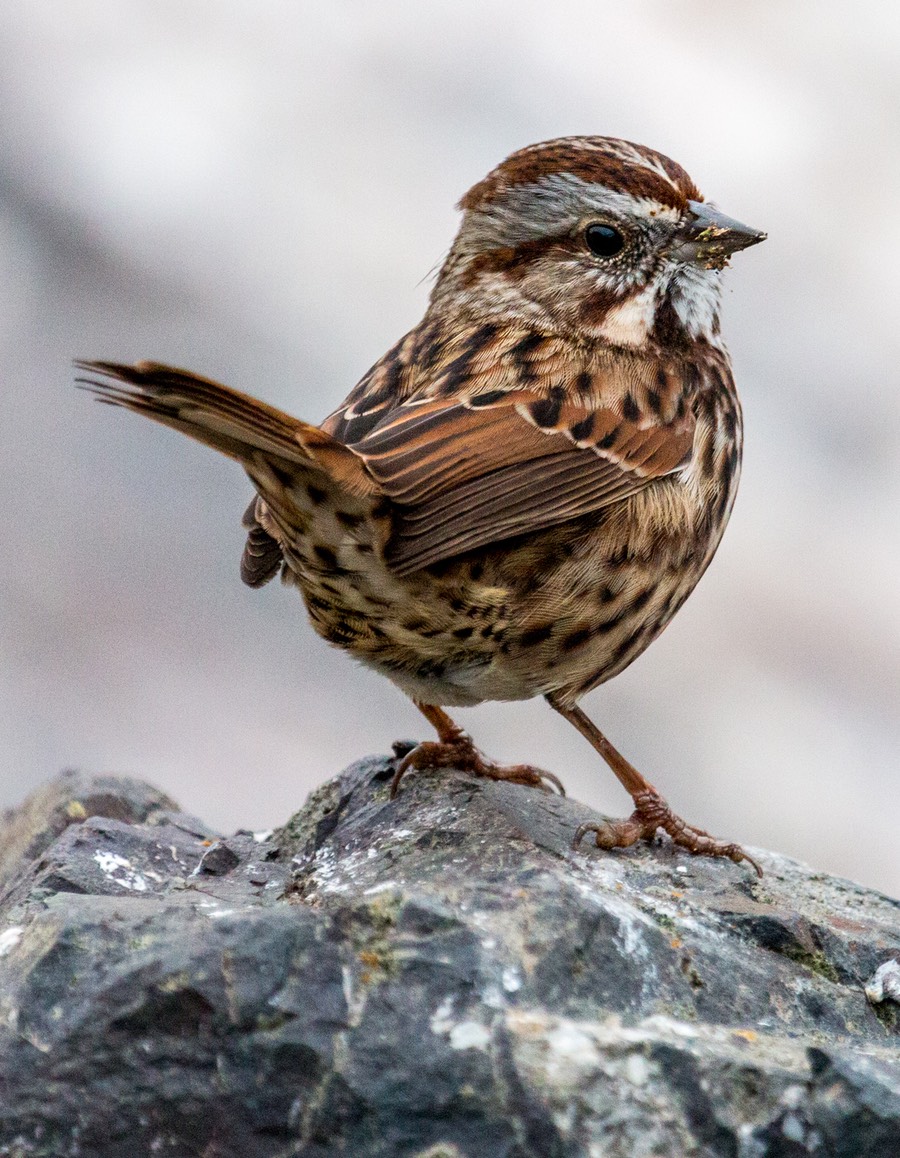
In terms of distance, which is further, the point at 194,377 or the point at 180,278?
the point at 180,278

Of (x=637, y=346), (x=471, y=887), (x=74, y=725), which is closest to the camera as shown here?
(x=471, y=887)

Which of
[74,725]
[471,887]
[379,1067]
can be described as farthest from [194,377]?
[74,725]

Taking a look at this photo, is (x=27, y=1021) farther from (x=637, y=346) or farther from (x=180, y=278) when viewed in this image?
(x=180, y=278)

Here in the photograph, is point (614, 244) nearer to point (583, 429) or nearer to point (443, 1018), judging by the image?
point (583, 429)

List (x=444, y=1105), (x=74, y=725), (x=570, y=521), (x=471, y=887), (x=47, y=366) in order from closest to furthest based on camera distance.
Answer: (x=444, y=1105)
(x=471, y=887)
(x=570, y=521)
(x=74, y=725)
(x=47, y=366)

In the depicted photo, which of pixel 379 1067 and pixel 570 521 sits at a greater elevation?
pixel 570 521

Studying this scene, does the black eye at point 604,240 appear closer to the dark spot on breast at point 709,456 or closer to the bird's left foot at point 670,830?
the dark spot on breast at point 709,456
